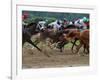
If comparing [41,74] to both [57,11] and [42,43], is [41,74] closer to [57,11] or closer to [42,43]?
[42,43]

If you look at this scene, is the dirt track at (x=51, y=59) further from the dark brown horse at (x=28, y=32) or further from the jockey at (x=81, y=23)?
the jockey at (x=81, y=23)

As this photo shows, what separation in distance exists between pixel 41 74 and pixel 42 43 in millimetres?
312

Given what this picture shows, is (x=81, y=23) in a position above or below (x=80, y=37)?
above

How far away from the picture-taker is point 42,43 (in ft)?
6.61

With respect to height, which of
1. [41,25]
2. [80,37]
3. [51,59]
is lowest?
[51,59]

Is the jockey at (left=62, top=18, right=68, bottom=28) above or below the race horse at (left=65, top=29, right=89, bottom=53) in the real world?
above

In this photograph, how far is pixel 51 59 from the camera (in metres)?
2.04

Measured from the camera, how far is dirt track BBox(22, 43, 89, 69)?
1963 millimetres

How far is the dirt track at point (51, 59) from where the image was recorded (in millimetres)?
1963

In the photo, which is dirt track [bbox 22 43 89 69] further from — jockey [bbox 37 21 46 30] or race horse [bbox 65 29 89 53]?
jockey [bbox 37 21 46 30]

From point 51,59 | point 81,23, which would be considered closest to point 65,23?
point 81,23

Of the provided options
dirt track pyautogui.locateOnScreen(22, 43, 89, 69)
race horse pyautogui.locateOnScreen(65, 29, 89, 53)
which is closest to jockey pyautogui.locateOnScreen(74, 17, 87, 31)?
race horse pyautogui.locateOnScreen(65, 29, 89, 53)

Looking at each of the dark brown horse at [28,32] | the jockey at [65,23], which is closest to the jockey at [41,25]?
the dark brown horse at [28,32]

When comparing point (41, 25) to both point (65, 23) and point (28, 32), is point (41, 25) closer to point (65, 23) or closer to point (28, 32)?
point (28, 32)
